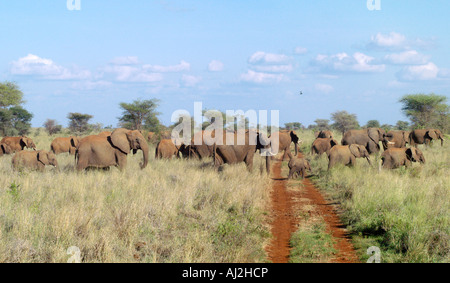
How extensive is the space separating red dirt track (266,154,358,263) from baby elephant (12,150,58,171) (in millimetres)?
7739

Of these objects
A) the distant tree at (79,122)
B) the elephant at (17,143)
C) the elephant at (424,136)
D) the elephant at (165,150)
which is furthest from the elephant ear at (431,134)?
the distant tree at (79,122)

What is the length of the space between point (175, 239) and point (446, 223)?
16.1ft

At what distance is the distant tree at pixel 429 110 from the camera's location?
1720 inches

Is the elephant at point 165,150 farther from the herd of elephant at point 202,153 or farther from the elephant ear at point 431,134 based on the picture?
the elephant ear at point 431,134

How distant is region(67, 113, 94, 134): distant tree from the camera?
156 feet

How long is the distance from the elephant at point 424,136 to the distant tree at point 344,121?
93.2ft

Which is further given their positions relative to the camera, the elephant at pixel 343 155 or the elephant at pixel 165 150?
the elephant at pixel 165 150

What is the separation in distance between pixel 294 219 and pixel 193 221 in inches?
101

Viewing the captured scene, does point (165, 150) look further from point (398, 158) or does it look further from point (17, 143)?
point (398, 158)

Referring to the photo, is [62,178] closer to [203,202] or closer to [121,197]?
[121,197]

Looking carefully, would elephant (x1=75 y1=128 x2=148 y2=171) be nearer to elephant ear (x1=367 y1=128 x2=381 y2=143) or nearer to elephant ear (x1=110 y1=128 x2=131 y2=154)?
elephant ear (x1=110 y1=128 x2=131 y2=154)

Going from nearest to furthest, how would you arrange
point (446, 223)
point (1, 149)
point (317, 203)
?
point (446, 223) → point (317, 203) → point (1, 149)
